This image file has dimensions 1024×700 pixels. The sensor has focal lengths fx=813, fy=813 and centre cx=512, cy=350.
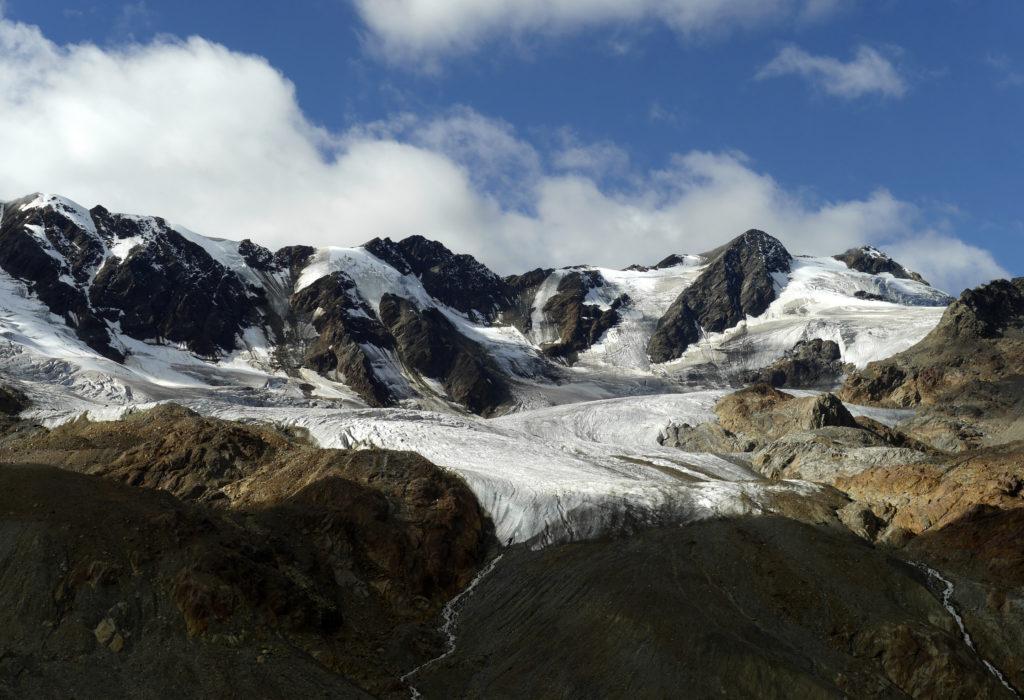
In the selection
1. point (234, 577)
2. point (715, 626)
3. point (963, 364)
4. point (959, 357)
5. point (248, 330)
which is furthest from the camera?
point (248, 330)

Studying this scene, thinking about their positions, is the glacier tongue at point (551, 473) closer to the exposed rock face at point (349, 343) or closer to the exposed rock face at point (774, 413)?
the exposed rock face at point (774, 413)

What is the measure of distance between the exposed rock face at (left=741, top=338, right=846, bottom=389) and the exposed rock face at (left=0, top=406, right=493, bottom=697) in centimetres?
13445

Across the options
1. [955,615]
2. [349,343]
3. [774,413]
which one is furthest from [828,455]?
[349,343]

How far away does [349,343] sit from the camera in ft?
578

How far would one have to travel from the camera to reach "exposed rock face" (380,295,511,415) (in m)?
173

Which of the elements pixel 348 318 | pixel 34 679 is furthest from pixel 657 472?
pixel 348 318

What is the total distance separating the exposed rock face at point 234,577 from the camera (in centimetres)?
2738

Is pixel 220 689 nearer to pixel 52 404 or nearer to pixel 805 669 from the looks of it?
pixel 805 669

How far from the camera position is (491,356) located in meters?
199

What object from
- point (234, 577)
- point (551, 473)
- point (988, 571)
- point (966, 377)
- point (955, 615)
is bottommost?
point (234, 577)

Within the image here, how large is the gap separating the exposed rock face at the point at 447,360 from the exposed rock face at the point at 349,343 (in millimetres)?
3801

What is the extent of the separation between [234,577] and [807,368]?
158668 millimetres

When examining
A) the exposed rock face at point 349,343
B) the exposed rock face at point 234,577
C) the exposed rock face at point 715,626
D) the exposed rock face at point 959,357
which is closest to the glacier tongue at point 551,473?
the exposed rock face at point 234,577

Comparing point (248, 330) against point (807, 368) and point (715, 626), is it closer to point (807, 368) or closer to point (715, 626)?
point (807, 368)
